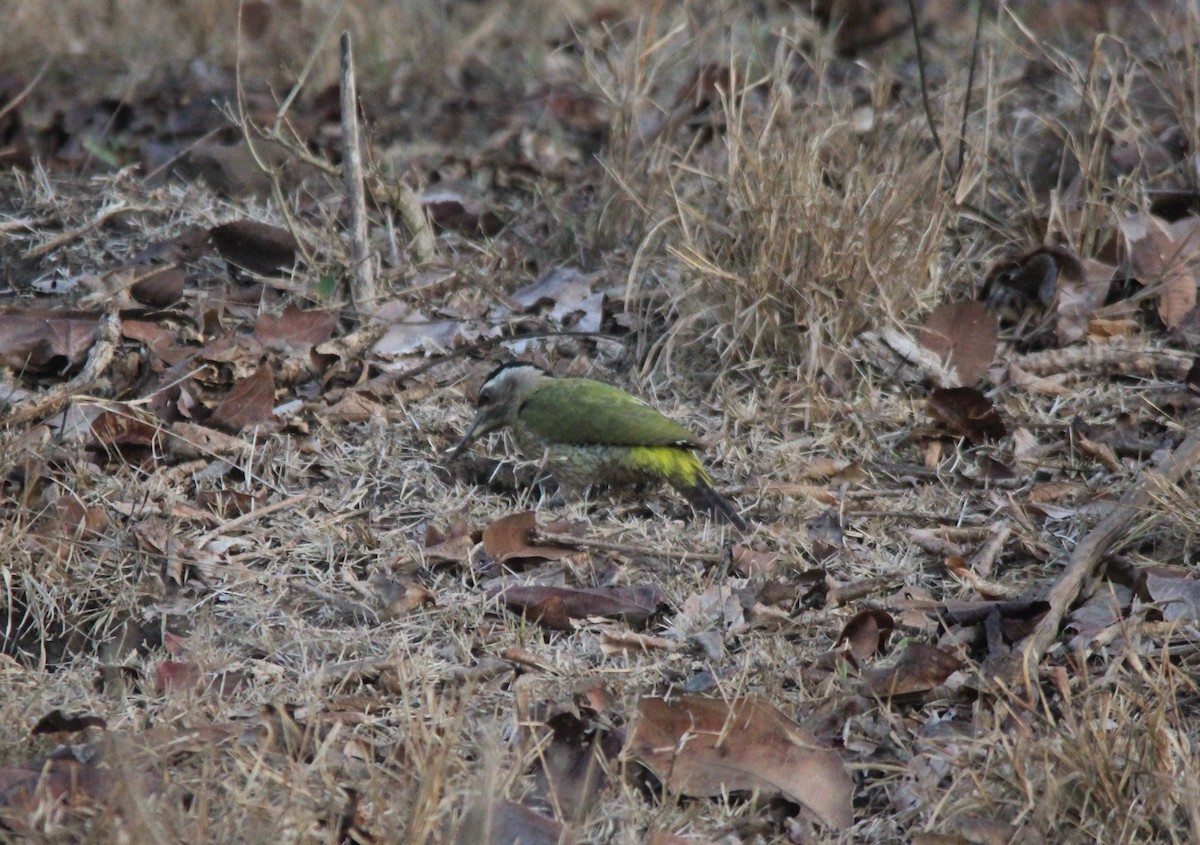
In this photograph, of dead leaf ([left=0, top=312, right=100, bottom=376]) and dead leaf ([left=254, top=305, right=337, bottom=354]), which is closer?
dead leaf ([left=0, top=312, right=100, bottom=376])

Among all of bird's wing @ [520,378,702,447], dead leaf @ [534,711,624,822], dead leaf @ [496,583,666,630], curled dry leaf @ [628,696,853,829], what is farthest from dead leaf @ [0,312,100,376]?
curled dry leaf @ [628,696,853,829]

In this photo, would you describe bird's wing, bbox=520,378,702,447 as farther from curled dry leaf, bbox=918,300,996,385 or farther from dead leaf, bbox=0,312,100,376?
dead leaf, bbox=0,312,100,376

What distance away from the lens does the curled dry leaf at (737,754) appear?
3006mm

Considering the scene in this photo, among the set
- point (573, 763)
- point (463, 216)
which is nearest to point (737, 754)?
point (573, 763)

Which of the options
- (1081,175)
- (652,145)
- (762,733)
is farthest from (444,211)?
(762,733)

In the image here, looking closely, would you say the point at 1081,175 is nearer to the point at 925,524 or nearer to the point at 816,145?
the point at 816,145

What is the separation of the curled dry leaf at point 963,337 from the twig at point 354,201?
7.04 ft

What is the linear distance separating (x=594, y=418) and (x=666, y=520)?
0.47 m

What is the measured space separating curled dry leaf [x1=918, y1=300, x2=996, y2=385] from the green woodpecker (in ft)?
3.50

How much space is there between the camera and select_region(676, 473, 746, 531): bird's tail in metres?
4.16

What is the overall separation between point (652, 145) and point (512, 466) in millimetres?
1752

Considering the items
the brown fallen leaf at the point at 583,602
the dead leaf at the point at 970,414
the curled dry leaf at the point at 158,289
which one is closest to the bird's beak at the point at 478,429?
the brown fallen leaf at the point at 583,602

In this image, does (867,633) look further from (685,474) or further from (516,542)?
(516,542)

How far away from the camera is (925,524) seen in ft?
13.7
